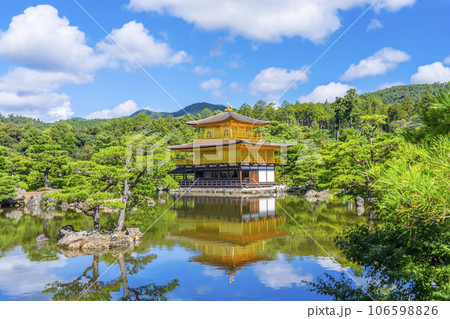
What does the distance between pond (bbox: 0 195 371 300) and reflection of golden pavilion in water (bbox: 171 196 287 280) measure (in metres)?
0.03

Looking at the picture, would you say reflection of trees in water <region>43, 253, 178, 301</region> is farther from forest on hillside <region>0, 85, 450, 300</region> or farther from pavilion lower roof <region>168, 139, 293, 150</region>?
pavilion lower roof <region>168, 139, 293, 150</region>

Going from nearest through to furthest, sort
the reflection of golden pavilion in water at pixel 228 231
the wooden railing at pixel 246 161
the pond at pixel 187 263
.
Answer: the pond at pixel 187 263
the reflection of golden pavilion in water at pixel 228 231
the wooden railing at pixel 246 161

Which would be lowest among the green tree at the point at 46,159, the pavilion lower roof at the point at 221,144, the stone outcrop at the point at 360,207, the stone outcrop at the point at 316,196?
the stone outcrop at the point at 360,207

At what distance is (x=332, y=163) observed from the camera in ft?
55.5

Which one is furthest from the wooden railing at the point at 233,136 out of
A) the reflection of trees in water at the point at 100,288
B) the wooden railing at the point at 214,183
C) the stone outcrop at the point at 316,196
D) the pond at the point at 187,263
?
the reflection of trees in water at the point at 100,288

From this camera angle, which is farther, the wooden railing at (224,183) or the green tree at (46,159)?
the wooden railing at (224,183)

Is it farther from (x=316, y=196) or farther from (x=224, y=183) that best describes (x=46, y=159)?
(x=316, y=196)

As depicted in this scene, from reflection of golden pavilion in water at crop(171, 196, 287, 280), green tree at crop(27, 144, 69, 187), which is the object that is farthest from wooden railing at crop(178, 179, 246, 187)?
green tree at crop(27, 144, 69, 187)

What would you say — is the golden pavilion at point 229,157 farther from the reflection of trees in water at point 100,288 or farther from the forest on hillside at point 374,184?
the reflection of trees in water at point 100,288

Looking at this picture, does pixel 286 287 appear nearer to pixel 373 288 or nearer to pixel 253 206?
pixel 373 288

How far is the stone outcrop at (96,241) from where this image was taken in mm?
9734

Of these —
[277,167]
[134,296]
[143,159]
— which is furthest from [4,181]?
[277,167]

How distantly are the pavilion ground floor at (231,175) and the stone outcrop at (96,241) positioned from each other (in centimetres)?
1695

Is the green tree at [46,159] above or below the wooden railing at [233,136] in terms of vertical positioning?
below
